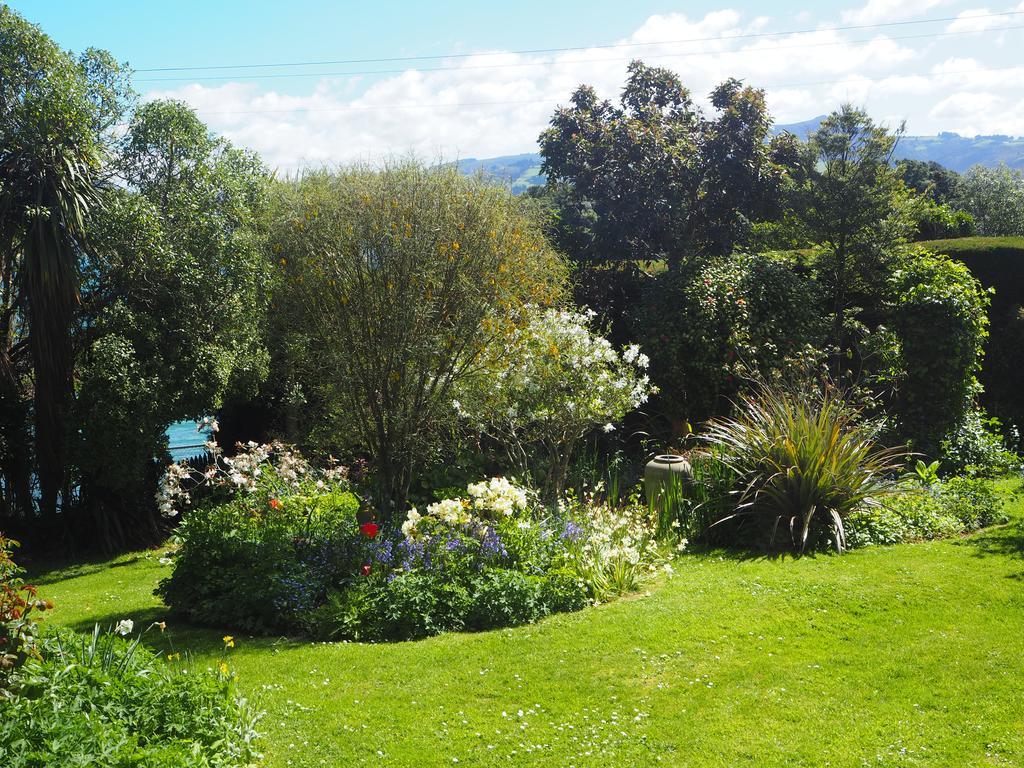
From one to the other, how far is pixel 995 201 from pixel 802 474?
26566 mm

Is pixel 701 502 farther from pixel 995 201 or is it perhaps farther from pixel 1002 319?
pixel 995 201

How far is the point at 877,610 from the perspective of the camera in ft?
20.1

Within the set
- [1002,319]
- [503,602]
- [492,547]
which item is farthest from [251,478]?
[1002,319]

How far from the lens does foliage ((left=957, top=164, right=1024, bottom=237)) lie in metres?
27.8

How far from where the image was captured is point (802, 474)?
8.35 metres

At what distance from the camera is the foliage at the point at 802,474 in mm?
8289

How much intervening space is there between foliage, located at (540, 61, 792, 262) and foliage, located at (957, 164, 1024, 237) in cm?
1597

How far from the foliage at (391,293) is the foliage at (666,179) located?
6.35 metres

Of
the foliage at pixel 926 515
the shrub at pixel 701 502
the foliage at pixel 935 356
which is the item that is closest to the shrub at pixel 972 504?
the foliage at pixel 926 515

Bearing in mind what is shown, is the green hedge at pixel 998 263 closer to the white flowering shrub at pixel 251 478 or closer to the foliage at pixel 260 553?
the white flowering shrub at pixel 251 478

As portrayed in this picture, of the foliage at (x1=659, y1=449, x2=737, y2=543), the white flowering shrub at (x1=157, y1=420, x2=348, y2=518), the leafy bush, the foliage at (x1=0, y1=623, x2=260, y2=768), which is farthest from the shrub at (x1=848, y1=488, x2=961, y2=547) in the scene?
the foliage at (x1=0, y1=623, x2=260, y2=768)

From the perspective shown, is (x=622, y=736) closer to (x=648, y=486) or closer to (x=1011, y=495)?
(x=648, y=486)

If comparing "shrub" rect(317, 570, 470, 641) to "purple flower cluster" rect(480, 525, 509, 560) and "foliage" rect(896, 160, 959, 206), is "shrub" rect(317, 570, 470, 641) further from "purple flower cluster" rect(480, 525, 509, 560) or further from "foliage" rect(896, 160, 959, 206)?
"foliage" rect(896, 160, 959, 206)

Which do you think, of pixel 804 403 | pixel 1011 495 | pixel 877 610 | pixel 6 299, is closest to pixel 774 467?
pixel 804 403
